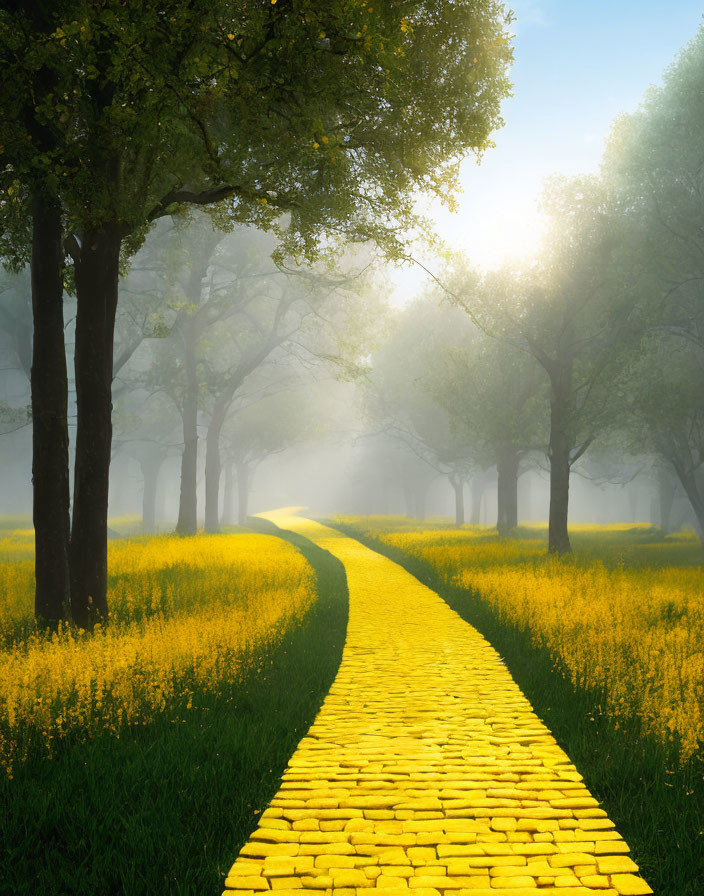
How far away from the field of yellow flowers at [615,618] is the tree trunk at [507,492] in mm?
9676

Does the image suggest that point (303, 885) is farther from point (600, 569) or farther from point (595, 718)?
point (600, 569)

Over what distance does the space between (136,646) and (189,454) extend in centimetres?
1906

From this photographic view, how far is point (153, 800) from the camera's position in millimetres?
4020

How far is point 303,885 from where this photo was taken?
122 inches

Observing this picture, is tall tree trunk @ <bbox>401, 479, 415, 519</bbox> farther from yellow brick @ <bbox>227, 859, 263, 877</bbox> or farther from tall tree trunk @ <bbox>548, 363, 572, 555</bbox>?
yellow brick @ <bbox>227, 859, 263, 877</bbox>

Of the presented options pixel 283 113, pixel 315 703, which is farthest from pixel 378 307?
pixel 315 703

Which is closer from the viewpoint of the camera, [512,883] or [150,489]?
[512,883]

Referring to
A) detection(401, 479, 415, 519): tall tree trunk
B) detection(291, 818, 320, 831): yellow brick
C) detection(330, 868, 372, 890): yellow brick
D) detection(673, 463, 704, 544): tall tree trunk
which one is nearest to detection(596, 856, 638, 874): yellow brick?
detection(330, 868, 372, 890): yellow brick

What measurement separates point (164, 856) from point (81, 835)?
0.63 metres

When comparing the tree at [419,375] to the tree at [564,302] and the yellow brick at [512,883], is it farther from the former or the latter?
the yellow brick at [512,883]

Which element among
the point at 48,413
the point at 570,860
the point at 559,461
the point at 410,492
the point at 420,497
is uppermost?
the point at 48,413

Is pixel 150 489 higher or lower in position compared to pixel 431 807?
higher

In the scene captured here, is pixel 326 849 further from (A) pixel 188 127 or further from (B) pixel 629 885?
(A) pixel 188 127

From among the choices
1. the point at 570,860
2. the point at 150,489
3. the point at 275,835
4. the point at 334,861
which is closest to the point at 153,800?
the point at 275,835
